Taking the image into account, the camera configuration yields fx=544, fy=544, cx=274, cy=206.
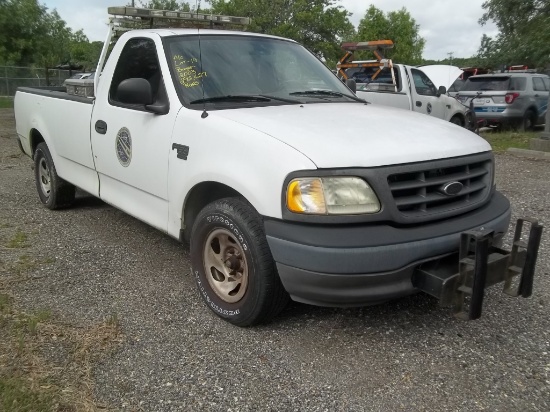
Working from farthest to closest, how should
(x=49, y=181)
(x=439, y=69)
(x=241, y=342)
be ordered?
1. (x=439, y=69)
2. (x=49, y=181)
3. (x=241, y=342)

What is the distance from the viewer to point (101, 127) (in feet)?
15.2

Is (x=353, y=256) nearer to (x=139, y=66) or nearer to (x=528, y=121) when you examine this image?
(x=139, y=66)

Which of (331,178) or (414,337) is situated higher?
(331,178)

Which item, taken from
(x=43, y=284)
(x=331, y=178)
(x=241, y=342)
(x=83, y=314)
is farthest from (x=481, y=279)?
(x=43, y=284)

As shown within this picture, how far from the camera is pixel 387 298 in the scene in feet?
9.57

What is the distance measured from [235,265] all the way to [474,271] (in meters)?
1.39

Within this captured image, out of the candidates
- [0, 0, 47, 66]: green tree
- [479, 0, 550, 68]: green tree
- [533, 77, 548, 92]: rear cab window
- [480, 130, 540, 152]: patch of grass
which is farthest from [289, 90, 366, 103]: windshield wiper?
[0, 0, 47, 66]: green tree

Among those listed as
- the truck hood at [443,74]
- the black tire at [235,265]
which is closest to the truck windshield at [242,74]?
the black tire at [235,265]

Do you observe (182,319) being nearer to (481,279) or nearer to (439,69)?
(481,279)

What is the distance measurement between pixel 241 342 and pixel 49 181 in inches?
149

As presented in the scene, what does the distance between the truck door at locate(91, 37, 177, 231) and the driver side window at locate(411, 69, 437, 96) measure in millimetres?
8571

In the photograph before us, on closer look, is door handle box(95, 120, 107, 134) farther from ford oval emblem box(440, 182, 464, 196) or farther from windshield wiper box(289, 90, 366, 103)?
ford oval emblem box(440, 182, 464, 196)

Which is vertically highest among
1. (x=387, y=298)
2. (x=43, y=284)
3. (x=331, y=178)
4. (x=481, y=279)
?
(x=331, y=178)

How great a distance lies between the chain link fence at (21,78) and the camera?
2906 centimetres
